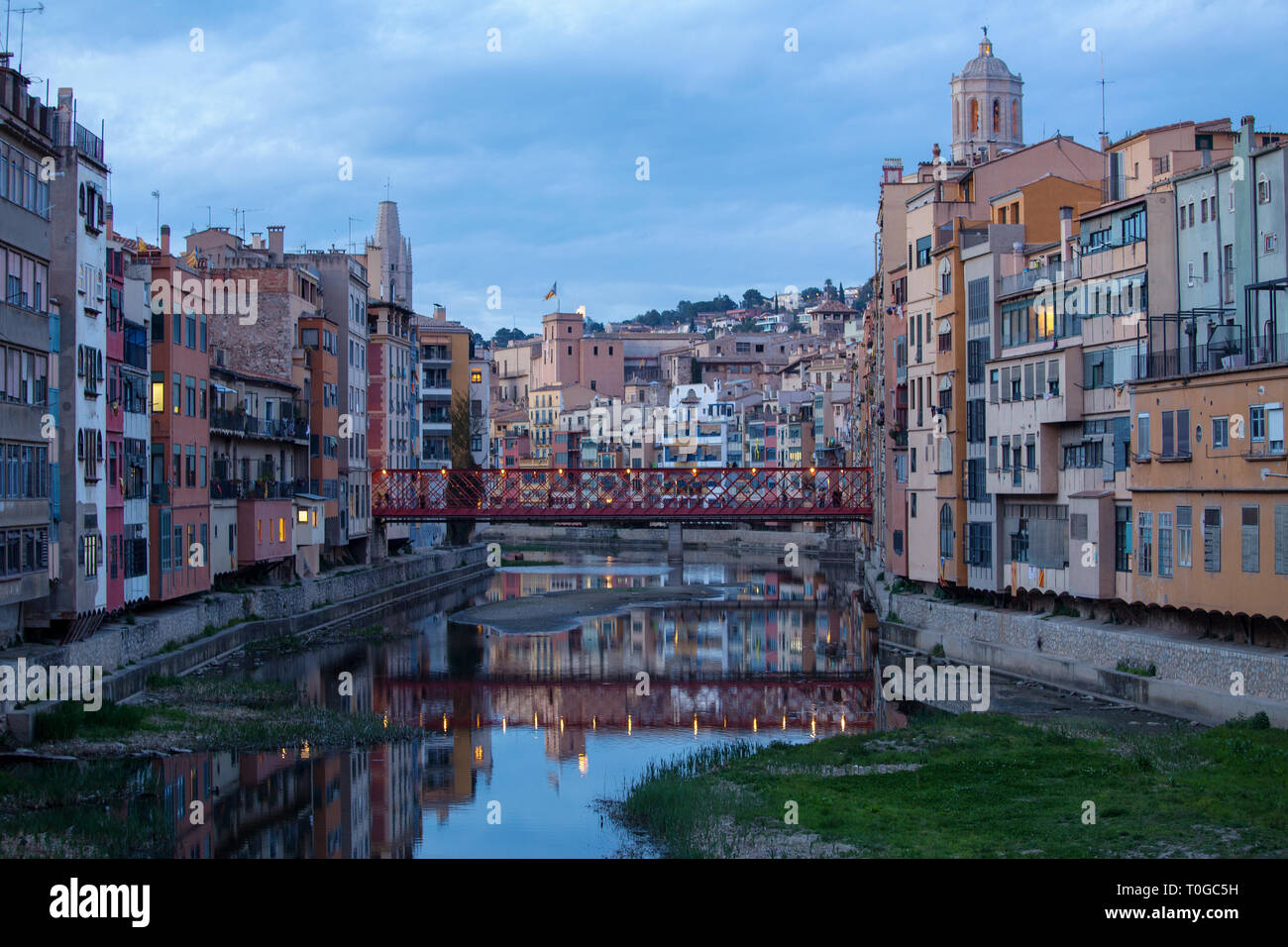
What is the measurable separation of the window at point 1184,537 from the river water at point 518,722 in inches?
278

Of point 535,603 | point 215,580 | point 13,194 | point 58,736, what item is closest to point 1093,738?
point 58,736

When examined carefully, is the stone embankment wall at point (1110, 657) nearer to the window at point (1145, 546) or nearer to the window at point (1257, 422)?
the window at point (1145, 546)

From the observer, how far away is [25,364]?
28609 mm

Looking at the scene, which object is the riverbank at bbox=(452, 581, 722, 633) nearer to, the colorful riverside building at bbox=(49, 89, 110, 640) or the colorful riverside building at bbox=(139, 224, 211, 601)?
the colorful riverside building at bbox=(139, 224, 211, 601)

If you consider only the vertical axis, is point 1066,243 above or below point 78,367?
above

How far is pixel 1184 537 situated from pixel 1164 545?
35.5 inches

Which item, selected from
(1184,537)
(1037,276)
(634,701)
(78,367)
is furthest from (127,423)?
(1184,537)

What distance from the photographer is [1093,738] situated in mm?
26344

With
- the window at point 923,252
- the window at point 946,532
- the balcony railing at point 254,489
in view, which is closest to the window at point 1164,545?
the window at point 946,532

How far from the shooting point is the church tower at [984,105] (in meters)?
97.1

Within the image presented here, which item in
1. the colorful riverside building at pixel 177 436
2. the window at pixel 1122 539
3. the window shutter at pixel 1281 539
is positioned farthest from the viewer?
the colorful riverside building at pixel 177 436

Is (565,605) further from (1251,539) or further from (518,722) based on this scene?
(1251,539)

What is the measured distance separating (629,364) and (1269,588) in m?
143

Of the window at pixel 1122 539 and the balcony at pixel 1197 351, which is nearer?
the balcony at pixel 1197 351
